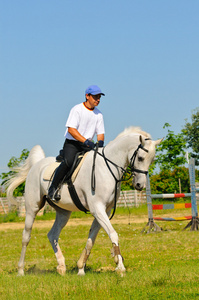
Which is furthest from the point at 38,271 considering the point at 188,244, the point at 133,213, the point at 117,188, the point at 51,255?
the point at 133,213

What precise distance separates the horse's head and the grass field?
146 cm

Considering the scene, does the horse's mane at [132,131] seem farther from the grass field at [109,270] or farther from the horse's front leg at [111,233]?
the grass field at [109,270]

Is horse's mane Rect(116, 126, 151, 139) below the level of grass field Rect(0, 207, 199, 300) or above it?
above

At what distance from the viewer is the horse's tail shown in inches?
375

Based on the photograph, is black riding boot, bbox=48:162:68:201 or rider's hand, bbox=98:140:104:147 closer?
black riding boot, bbox=48:162:68:201

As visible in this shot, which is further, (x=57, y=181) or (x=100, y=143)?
(x=100, y=143)

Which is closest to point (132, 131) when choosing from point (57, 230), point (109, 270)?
point (57, 230)

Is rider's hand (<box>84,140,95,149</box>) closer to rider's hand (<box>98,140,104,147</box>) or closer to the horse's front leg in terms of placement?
rider's hand (<box>98,140,104,147</box>)

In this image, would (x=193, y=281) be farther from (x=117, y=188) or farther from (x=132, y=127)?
(x=132, y=127)

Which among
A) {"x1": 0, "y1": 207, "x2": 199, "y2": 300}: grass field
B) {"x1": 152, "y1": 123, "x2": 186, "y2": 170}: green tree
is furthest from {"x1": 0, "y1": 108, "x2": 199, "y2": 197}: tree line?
{"x1": 0, "y1": 207, "x2": 199, "y2": 300}: grass field

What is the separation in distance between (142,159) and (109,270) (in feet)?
8.79

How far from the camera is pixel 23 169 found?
377 inches

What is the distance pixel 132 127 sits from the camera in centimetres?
743

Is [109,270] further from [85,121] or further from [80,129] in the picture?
[85,121]
